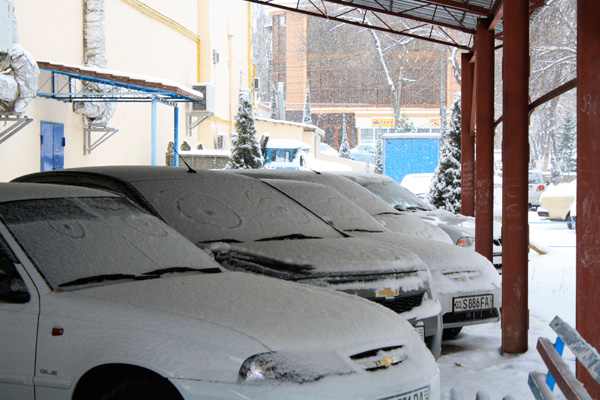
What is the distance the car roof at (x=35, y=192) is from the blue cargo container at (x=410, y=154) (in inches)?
1029

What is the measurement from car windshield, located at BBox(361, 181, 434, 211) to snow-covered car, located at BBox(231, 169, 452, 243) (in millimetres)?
1510

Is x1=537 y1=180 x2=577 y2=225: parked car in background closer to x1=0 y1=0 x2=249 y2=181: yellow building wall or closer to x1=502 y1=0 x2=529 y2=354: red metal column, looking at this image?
x1=0 y1=0 x2=249 y2=181: yellow building wall

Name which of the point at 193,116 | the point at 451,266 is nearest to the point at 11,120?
the point at 451,266

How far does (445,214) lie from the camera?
1202 centimetres

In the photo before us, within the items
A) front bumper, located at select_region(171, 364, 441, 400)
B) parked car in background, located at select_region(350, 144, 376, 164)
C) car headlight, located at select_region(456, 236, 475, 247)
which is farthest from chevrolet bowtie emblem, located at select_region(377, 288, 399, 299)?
parked car in background, located at select_region(350, 144, 376, 164)

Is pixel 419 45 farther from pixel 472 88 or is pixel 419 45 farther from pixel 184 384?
pixel 184 384

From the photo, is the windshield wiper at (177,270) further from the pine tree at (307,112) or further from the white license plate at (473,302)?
the pine tree at (307,112)

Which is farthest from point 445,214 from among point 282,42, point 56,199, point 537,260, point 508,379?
point 282,42

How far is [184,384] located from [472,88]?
14.1 metres

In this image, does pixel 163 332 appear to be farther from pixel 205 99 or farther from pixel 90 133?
pixel 205 99

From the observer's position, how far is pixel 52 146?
19281mm

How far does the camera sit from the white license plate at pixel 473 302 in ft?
21.4

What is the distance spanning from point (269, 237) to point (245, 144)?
2195cm

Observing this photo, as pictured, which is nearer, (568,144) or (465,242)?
(465,242)
